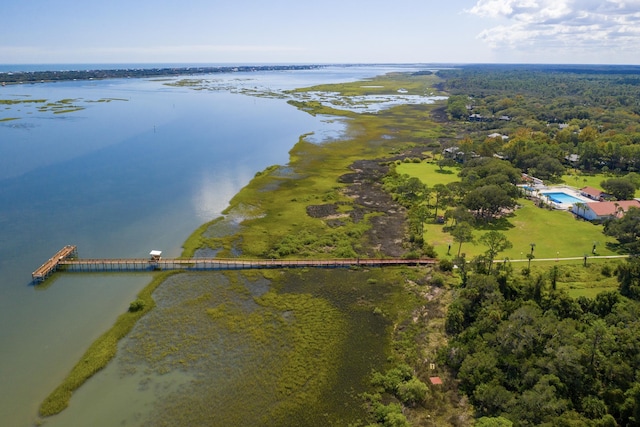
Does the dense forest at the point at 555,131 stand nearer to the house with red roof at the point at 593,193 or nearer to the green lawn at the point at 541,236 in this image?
the house with red roof at the point at 593,193

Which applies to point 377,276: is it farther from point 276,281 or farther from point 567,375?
point 567,375

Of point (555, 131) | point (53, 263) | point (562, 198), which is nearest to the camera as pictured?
point (53, 263)

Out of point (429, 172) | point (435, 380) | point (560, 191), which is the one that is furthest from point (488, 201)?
point (435, 380)

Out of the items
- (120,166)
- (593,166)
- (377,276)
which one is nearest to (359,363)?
(377,276)

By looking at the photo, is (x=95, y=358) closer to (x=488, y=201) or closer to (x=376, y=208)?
(x=376, y=208)

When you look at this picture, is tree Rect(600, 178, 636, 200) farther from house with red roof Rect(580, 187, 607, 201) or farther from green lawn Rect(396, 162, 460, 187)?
green lawn Rect(396, 162, 460, 187)
